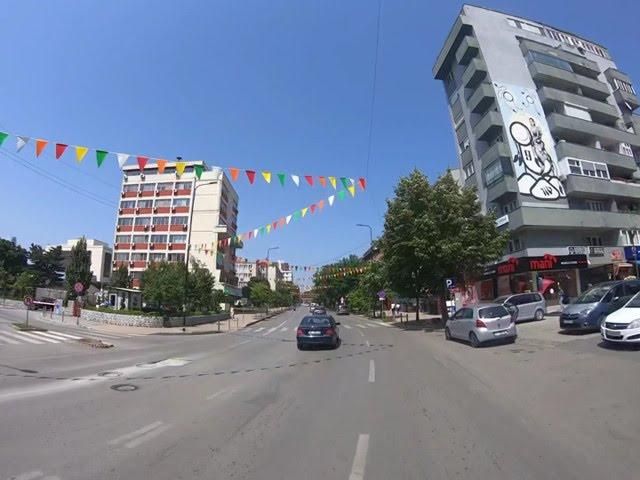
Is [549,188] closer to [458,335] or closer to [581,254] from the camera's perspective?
[581,254]

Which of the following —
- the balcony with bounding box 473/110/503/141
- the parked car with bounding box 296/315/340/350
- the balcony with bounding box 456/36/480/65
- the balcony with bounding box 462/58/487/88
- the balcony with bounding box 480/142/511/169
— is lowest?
the parked car with bounding box 296/315/340/350

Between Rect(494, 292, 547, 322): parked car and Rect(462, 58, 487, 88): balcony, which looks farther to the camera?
Rect(462, 58, 487, 88): balcony

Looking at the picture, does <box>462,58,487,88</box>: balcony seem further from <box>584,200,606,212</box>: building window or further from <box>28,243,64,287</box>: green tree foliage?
<box>28,243,64,287</box>: green tree foliage

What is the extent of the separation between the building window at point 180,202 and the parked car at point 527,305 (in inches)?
2401

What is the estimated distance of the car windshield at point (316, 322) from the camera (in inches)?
744

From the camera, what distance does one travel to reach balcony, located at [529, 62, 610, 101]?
1725 inches

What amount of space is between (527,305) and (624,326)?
12.7m

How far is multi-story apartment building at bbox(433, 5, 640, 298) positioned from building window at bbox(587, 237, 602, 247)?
12cm

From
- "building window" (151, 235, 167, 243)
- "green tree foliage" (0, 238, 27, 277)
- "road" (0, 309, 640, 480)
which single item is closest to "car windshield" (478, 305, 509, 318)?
"road" (0, 309, 640, 480)

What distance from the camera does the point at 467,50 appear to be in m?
44.9

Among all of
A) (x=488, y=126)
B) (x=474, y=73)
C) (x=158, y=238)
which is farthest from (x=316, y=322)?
(x=158, y=238)

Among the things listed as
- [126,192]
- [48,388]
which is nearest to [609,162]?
[48,388]

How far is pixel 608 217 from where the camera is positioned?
40.6 meters

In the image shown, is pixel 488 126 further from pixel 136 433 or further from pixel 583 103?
pixel 136 433
